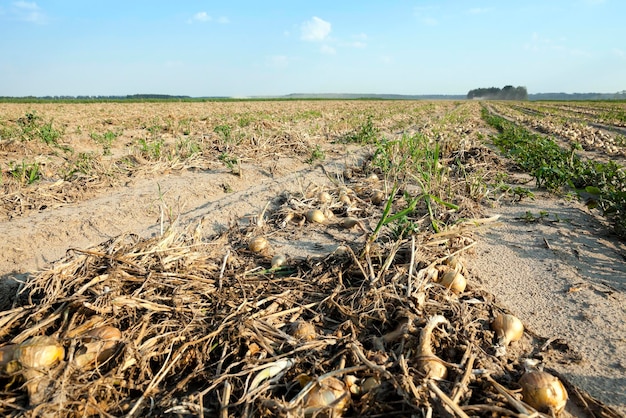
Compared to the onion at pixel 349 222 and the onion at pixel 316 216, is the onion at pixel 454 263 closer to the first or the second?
Answer: the onion at pixel 349 222

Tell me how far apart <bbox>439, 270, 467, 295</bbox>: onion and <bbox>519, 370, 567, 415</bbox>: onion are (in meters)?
0.72

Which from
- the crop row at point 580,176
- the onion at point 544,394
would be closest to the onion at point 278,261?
the onion at point 544,394

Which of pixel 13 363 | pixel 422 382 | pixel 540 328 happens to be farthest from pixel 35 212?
pixel 540 328

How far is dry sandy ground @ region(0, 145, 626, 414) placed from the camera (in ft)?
6.04

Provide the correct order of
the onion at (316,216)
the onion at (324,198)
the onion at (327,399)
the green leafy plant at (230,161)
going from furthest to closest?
the green leafy plant at (230,161) → the onion at (324,198) → the onion at (316,216) → the onion at (327,399)

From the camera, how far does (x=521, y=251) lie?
9.34ft

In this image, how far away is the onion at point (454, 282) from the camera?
2131 mm

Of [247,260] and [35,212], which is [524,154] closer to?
[247,260]

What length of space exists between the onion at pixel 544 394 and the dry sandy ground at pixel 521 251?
0.91ft

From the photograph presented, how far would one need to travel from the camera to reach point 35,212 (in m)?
3.94

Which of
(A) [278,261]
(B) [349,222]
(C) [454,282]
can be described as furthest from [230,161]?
(C) [454,282]

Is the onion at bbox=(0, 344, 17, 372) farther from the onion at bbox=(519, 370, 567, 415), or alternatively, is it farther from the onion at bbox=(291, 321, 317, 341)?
the onion at bbox=(519, 370, 567, 415)

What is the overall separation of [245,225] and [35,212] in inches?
90.6

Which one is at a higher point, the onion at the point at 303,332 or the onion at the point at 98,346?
the onion at the point at 98,346
